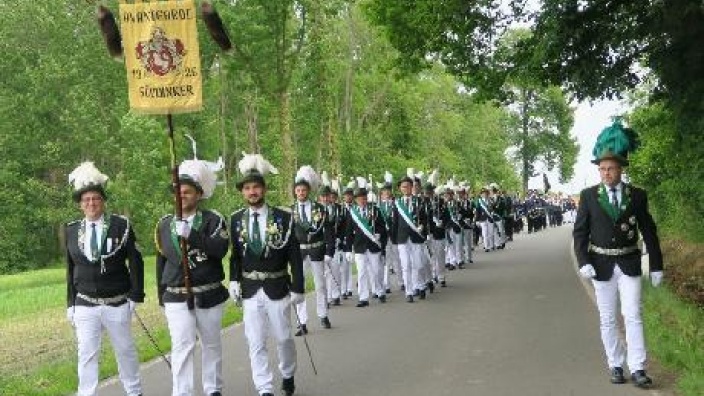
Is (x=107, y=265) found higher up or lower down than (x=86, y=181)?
lower down

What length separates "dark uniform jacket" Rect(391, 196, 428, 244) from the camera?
646 inches

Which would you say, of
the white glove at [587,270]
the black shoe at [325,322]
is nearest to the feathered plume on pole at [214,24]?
the white glove at [587,270]

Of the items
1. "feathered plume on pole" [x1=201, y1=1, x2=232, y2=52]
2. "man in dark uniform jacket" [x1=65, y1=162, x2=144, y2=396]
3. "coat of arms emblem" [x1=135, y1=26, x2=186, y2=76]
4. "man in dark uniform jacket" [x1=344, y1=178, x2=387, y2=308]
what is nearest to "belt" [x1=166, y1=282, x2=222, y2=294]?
"man in dark uniform jacket" [x1=65, y1=162, x2=144, y2=396]

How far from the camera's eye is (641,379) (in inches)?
323

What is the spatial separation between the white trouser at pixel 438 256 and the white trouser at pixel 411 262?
1.97m

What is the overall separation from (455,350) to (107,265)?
432 centimetres

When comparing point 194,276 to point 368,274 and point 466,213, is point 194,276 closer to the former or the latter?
point 368,274

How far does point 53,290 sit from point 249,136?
25797 mm

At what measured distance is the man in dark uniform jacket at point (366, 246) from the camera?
15.8 m

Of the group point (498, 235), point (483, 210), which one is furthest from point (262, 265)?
point (498, 235)

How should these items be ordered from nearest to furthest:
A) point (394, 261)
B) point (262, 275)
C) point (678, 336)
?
point (262, 275)
point (678, 336)
point (394, 261)

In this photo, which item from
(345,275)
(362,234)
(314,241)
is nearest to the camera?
(314,241)

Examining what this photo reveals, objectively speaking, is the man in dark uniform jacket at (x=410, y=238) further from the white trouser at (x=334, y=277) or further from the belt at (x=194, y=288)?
the belt at (x=194, y=288)

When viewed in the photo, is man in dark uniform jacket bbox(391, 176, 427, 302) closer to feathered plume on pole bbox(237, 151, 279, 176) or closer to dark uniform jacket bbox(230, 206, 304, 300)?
dark uniform jacket bbox(230, 206, 304, 300)
